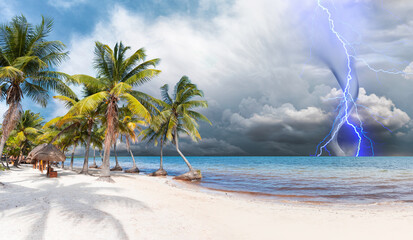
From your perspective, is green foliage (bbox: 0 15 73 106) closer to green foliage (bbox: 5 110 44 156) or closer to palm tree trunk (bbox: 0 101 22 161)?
palm tree trunk (bbox: 0 101 22 161)

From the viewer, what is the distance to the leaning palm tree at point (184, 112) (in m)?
23.8

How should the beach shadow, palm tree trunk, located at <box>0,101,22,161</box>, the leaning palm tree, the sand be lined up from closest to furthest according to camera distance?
the sand < the beach shadow < palm tree trunk, located at <box>0,101,22,161</box> < the leaning palm tree

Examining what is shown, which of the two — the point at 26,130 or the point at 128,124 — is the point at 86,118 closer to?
the point at 128,124

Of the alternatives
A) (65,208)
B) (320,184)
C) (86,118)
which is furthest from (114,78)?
(320,184)

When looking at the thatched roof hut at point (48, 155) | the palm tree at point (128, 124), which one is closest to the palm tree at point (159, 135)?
the palm tree at point (128, 124)

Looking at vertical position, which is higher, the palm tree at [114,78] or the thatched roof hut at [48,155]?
the palm tree at [114,78]

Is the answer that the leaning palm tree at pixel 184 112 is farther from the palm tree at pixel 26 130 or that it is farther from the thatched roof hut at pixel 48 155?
the palm tree at pixel 26 130

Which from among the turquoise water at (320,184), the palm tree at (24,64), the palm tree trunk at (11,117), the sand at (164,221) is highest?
the palm tree at (24,64)

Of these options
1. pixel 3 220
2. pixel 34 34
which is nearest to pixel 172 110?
pixel 34 34

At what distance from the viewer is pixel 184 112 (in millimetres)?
24375

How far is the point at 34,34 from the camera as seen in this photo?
1220cm

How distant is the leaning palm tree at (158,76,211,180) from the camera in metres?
23.8

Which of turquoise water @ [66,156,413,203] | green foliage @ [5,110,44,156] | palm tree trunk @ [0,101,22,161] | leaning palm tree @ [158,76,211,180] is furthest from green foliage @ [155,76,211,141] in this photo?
green foliage @ [5,110,44,156]

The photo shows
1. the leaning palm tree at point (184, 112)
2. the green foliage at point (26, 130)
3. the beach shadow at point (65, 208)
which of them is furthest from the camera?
the green foliage at point (26, 130)
